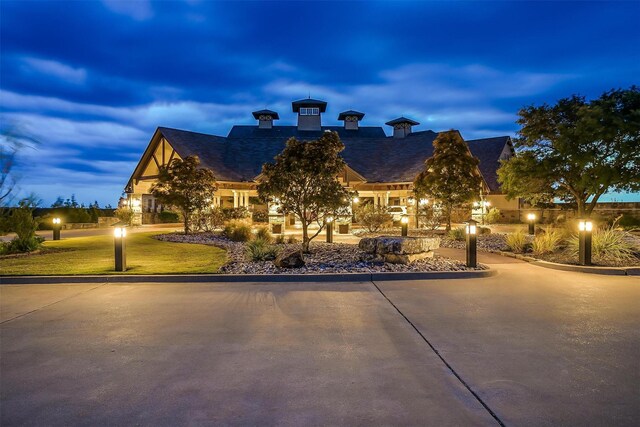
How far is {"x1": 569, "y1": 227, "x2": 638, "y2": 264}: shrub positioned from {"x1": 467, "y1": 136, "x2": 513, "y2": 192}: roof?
76.7ft

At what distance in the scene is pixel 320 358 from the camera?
415cm

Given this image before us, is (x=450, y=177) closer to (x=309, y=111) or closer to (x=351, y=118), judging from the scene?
(x=309, y=111)

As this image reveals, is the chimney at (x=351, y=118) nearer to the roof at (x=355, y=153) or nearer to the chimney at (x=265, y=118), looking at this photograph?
the roof at (x=355, y=153)

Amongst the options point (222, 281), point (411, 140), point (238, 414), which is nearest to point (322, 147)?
point (222, 281)

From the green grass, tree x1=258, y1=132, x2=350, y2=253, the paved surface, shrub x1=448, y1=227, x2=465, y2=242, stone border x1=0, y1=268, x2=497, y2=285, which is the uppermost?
tree x1=258, y1=132, x2=350, y2=253

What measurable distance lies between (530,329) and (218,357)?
3.76m

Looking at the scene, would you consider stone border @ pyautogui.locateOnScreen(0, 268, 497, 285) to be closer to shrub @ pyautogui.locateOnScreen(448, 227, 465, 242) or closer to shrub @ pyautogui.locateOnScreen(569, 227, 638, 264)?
shrub @ pyautogui.locateOnScreen(569, 227, 638, 264)

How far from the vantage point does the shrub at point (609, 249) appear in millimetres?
10327

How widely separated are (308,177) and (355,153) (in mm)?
21822

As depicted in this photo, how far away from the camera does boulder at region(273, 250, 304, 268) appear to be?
9484 millimetres

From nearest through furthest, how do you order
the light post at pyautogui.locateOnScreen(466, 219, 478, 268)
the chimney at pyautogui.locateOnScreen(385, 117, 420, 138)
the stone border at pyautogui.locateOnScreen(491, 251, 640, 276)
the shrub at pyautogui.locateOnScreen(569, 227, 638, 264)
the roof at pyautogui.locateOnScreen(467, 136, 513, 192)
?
the stone border at pyautogui.locateOnScreen(491, 251, 640, 276) → the light post at pyautogui.locateOnScreen(466, 219, 478, 268) → the shrub at pyautogui.locateOnScreen(569, 227, 638, 264) → the roof at pyautogui.locateOnScreen(467, 136, 513, 192) → the chimney at pyautogui.locateOnScreen(385, 117, 420, 138)

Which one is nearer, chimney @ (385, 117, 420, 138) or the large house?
the large house

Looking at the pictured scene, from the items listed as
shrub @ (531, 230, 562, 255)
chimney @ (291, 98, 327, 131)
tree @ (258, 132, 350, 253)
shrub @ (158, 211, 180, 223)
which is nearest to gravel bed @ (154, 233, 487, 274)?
tree @ (258, 132, 350, 253)

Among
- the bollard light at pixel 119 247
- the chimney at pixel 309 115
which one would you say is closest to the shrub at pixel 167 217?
the chimney at pixel 309 115
